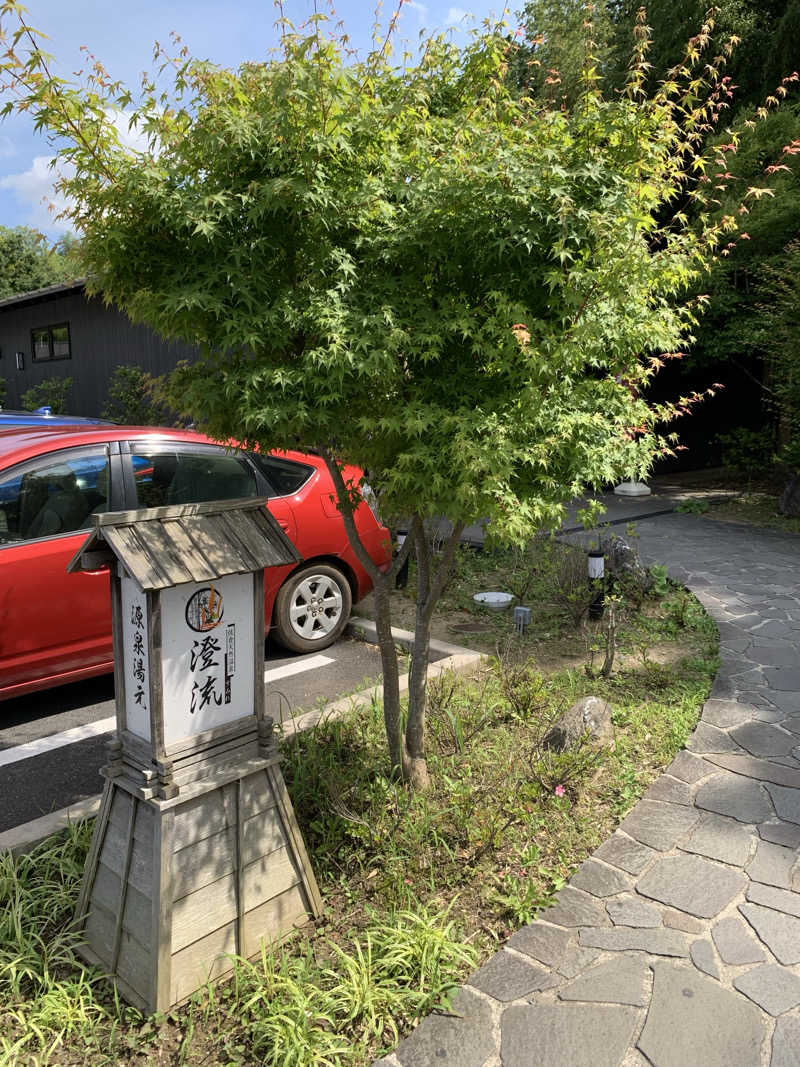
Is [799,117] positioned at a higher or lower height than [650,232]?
higher

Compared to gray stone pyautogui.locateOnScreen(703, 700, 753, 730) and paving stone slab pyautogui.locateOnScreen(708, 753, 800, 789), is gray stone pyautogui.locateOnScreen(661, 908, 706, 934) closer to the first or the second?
paving stone slab pyautogui.locateOnScreen(708, 753, 800, 789)

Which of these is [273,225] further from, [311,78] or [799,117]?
[799,117]

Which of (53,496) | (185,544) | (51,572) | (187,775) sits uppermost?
(185,544)

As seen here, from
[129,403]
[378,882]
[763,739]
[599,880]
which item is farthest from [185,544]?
[129,403]

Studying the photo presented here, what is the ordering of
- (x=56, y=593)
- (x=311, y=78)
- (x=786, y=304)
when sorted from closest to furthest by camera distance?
(x=311, y=78) → (x=56, y=593) → (x=786, y=304)

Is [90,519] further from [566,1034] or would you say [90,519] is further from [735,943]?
[735,943]

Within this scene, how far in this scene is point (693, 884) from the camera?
9.86 feet

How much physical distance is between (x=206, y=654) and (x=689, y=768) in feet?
8.75

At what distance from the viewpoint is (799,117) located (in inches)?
448

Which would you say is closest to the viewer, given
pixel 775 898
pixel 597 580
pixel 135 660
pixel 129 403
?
pixel 135 660

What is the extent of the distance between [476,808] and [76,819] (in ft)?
5.61

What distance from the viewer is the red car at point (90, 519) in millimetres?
4109

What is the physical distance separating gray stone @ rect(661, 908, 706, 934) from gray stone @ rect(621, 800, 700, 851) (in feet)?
1.31

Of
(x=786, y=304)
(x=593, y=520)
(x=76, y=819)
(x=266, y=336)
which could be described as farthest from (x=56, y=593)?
(x=786, y=304)
